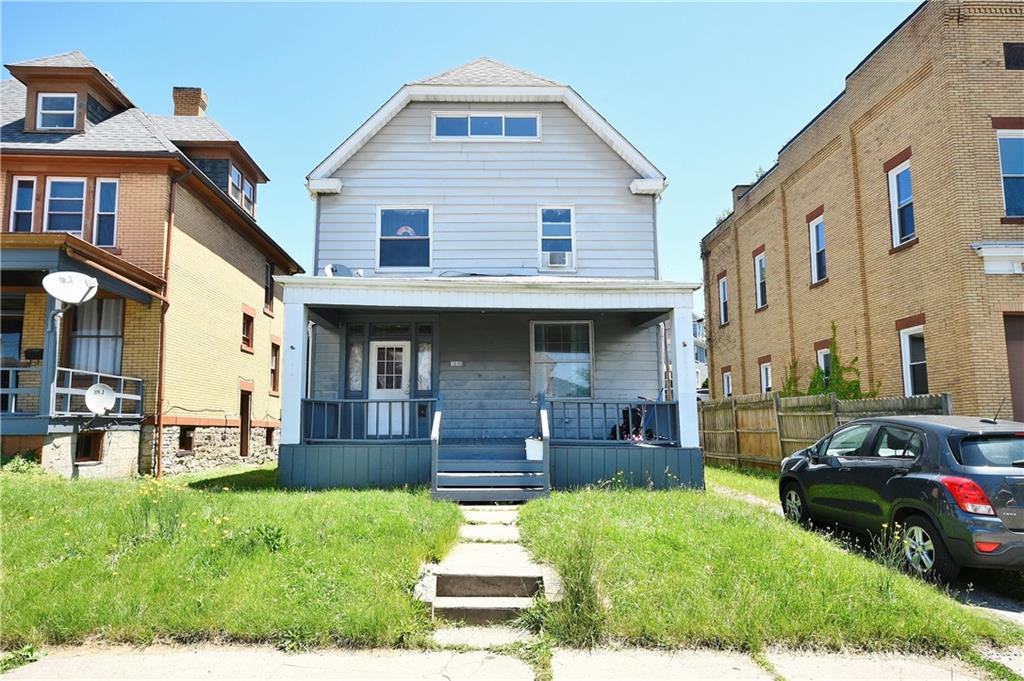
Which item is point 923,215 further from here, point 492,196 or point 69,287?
point 69,287

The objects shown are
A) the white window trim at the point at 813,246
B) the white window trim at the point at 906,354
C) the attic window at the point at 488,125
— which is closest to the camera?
the white window trim at the point at 906,354

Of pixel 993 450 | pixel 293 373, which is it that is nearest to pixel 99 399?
pixel 293 373

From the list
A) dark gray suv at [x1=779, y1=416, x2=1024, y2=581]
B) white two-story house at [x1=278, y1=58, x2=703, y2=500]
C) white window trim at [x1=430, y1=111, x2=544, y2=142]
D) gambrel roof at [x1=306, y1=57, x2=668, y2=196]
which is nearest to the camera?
dark gray suv at [x1=779, y1=416, x2=1024, y2=581]

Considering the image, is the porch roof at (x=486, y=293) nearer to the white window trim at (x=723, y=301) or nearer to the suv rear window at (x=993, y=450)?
the suv rear window at (x=993, y=450)

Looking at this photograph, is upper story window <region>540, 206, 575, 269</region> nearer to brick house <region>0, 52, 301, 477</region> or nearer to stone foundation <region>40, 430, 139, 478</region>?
brick house <region>0, 52, 301, 477</region>

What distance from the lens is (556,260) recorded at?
14023mm

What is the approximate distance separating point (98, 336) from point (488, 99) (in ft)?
33.1

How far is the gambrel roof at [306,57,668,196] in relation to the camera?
14.0 meters

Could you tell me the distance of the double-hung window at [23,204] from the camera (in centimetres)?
1496

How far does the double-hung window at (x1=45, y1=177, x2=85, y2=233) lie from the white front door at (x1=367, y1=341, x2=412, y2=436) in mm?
7584

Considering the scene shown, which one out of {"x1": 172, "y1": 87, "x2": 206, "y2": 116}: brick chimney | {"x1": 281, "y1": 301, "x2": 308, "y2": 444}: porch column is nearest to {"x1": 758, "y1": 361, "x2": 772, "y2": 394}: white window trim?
{"x1": 281, "y1": 301, "x2": 308, "y2": 444}: porch column

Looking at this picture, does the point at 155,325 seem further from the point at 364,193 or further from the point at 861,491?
the point at 861,491

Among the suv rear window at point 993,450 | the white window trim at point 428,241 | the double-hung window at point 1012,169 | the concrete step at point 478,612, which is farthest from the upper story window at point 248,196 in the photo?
the suv rear window at point 993,450

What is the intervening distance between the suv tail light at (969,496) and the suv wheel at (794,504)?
2.45m
